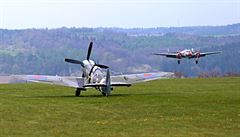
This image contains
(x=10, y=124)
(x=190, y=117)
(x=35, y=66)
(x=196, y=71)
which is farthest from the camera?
(x=35, y=66)

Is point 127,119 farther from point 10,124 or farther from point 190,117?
point 10,124

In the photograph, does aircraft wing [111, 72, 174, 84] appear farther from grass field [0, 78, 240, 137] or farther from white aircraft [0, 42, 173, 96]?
grass field [0, 78, 240, 137]

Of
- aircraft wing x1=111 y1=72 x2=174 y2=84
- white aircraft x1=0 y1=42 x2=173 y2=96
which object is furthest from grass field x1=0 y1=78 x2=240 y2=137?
aircraft wing x1=111 y1=72 x2=174 y2=84

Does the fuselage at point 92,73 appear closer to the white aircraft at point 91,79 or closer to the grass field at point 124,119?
the white aircraft at point 91,79

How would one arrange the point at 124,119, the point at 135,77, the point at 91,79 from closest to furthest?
the point at 124,119 < the point at 91,79 < the point at 135,77

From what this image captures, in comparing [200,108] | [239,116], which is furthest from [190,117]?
[200,108]

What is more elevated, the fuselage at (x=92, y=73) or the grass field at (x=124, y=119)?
the fuselage at (x=92, y=73)

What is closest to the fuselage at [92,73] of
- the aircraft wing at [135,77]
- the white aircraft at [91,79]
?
the white aircraft at [91,79]

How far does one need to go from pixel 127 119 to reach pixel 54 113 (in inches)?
148

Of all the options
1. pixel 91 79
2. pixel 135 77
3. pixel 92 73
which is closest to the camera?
pixel 91 79

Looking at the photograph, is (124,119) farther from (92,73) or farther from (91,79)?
(92,73)

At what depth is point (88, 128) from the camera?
19812 millimetres

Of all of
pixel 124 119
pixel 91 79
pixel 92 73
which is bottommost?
pixel 124 119

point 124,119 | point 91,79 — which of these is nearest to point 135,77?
point 91,79
